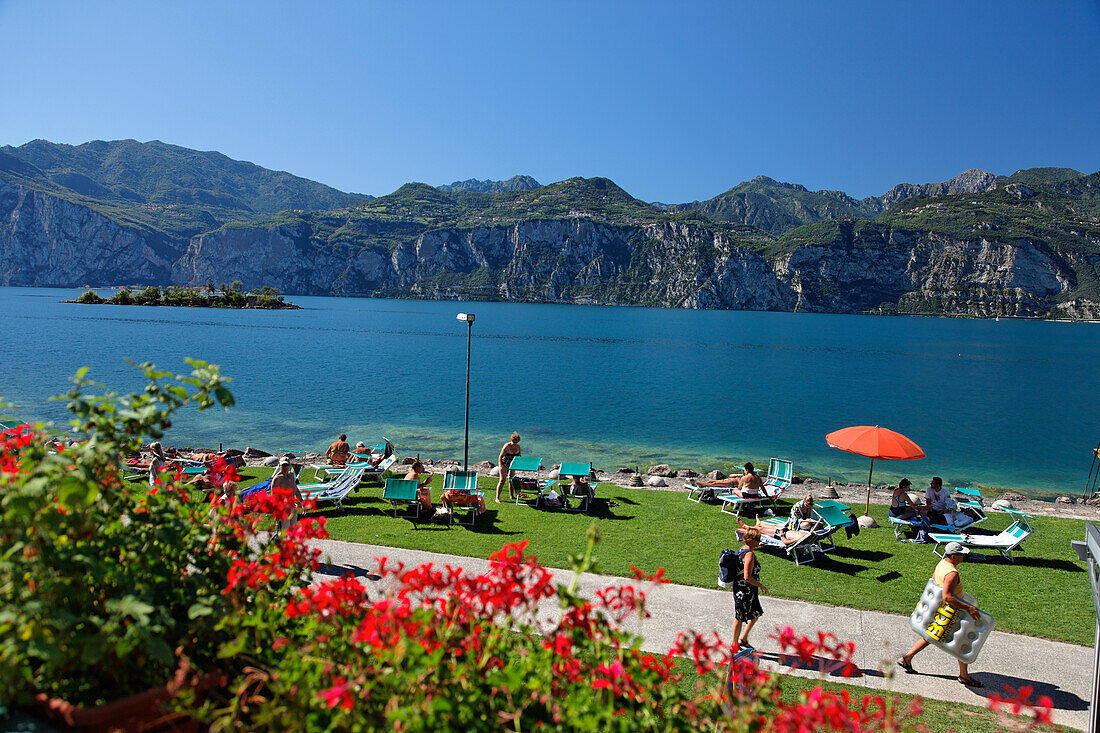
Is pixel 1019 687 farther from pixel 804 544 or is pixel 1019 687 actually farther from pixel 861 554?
pixel 861 554

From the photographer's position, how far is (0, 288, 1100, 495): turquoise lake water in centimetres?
2798

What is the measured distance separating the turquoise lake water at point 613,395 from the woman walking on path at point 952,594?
1258 cm

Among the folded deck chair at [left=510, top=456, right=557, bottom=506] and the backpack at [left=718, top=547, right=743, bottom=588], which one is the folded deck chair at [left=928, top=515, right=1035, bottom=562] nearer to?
the backpack at [left=718, top=547, right=743, bottom=588]

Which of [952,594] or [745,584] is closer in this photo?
[952,594]

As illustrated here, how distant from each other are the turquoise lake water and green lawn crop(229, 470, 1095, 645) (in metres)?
5.30

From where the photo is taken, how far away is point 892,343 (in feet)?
344

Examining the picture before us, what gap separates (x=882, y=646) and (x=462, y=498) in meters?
8.37

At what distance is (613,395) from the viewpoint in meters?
44.2

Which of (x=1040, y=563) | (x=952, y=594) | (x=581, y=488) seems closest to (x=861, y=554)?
(x=1040, y=563)

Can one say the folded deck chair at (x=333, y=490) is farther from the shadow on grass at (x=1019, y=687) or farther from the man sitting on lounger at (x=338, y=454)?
the shadow on grass at (x=1019, y=687)

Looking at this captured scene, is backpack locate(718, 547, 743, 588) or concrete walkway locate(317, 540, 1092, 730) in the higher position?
backpack locate(718, 547, 743, 588)

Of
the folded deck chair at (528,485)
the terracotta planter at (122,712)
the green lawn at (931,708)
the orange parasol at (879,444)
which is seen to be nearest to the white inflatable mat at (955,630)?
the green lawn at (931,708)

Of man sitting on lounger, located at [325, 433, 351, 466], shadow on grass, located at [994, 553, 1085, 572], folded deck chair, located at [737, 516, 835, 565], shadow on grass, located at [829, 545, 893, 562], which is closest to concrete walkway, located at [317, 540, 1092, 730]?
folded deck chair, located at [737, 516, 835, 565]

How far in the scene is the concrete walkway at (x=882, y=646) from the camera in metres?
6.52
